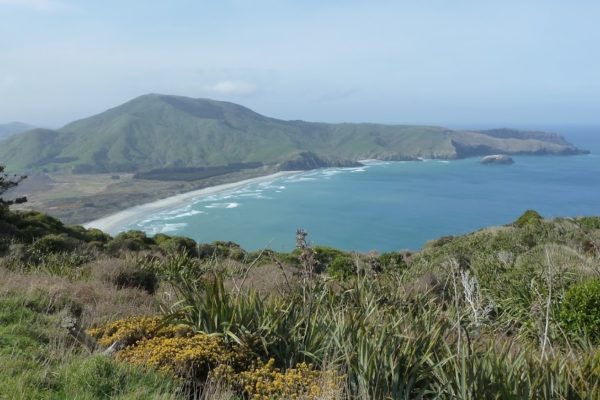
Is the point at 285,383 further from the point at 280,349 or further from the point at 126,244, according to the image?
the point at 126,244

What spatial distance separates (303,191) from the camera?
111 meters

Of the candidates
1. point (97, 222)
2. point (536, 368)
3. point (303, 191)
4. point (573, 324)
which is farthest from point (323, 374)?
point (303, 191)

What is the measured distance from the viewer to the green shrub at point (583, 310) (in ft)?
23.0

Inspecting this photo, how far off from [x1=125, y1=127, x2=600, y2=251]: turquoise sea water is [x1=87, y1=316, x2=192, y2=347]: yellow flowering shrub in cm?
3919

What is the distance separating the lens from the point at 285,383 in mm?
3980

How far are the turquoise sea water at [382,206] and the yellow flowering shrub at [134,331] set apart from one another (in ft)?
129

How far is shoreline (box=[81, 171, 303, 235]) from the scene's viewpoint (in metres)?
74.1

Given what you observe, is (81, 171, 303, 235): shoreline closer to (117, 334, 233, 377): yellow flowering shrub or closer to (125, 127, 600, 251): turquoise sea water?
(125, 127, 600, 251): turquoise sea water

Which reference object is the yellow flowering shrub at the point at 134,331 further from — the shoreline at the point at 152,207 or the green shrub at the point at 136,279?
the shoreline at the point at 152,207

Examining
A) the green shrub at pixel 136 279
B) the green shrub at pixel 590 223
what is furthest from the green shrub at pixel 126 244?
the green shrub at pixel 590 223

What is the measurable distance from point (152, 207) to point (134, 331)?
91.2 meters

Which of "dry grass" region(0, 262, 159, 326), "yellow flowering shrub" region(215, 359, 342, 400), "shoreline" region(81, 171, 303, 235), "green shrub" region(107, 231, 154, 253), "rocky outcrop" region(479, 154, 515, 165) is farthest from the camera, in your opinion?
"rocky outcrop" region(479, 154, 515, 165)

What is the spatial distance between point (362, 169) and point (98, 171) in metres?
85.1

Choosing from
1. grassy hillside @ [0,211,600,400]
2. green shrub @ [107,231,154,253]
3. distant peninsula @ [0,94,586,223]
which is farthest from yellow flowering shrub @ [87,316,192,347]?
distant peninsula @ [0,94,586,223]
